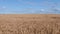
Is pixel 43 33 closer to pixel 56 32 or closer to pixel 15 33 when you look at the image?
pixel 56 32

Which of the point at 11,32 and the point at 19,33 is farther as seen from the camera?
the point at 11,32

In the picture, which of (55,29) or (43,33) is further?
(55,29)

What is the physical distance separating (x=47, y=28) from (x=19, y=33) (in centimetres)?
102

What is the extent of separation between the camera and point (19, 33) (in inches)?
224

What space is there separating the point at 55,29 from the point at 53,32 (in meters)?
0.34

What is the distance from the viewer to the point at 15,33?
5.75 metres

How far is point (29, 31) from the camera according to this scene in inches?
232

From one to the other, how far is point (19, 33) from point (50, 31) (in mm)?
1049

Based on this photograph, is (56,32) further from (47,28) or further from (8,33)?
(8,33)

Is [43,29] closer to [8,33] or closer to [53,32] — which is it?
[53,32]

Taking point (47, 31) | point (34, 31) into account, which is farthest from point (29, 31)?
point (47, 31)

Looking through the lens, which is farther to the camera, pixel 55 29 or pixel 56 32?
pixel 55 29

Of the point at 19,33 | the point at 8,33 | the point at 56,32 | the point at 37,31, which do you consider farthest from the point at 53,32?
the point at 8,33

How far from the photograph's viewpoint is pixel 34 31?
5.92 m
